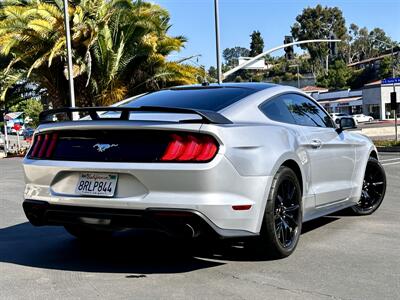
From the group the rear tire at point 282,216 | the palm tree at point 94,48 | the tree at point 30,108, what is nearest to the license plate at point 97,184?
the rear tire at point 282,216

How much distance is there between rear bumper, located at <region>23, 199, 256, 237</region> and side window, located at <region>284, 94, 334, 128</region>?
65.9 inches

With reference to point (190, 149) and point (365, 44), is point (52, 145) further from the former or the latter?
point (365, 44)

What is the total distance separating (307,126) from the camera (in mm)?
5758

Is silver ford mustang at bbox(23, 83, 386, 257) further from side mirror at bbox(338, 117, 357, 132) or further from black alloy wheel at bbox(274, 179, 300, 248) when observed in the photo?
side mirror at bbox(338, 117, 357, 132)

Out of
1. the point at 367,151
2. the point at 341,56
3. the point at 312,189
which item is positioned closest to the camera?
the point at 312,189

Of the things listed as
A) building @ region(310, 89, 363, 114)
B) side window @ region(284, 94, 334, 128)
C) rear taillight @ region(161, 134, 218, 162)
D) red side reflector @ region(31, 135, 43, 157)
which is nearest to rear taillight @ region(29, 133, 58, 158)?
red side reflector @ region(31, 135, 43, 157)

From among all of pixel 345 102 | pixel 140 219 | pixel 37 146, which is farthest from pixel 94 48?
pixel 345 102

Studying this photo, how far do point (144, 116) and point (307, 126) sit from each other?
1.85 m

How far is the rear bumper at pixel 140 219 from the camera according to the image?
428 cm

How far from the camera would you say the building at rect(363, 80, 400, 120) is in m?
69.8

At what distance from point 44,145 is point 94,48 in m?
21.1

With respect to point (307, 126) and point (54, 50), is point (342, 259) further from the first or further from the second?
point (54, 50)

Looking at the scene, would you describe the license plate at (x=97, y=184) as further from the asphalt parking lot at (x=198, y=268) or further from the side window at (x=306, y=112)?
the side window at (x=306, y=112)

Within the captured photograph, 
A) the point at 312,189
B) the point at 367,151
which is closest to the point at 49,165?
the point at 312,189
